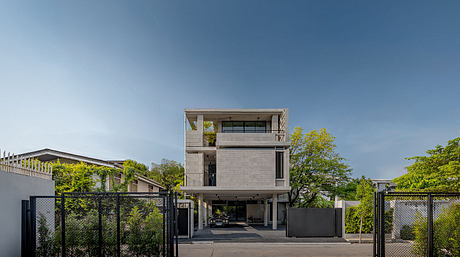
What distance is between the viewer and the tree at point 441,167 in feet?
55.1

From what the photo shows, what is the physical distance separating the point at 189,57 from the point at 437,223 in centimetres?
1481

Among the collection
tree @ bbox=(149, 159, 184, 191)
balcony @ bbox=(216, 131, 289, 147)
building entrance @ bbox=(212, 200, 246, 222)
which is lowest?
building entrance @ bbox=(212, 200, 246, 222)

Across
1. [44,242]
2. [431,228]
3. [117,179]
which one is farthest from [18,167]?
[117,179]

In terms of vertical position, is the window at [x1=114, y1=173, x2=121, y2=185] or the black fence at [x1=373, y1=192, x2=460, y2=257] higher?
the black fence at [x1=373, y1=192, x2=460, y2=257]

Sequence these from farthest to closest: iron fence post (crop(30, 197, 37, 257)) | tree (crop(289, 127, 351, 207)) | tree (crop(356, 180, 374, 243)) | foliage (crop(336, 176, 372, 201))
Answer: foliage (crop(336, 176, 372, 201)) → tree (crop(289, 127, 351, 207)) → tree (crop(356, 180, 374, 243)) → iron fence post (crop(30, 197, 37, 257))

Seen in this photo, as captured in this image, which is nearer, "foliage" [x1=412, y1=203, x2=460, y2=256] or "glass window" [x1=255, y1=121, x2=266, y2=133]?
"foliage" [x1=412, y1=203, x2=460, y2=256]

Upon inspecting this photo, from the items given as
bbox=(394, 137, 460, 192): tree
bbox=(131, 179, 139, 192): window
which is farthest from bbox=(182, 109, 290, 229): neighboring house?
bbox=(394, 137, 460, 192): tree

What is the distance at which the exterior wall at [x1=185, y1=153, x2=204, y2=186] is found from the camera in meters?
24.0

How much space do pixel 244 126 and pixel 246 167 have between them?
555cm

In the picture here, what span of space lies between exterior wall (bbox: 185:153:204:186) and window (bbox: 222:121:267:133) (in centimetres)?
441

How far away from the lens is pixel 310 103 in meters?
24.2

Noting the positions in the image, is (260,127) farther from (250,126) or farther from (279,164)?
(279,164)

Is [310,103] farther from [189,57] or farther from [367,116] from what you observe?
[189,57]

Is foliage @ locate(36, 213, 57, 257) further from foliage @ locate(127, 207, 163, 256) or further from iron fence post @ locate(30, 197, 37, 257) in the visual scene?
foliage @ locate(127, 207, 163, 256)
